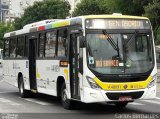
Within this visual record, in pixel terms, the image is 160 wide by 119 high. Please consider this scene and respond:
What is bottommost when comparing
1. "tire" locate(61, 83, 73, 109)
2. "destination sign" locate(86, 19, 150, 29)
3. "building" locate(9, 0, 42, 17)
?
"tire" locate(61, 83, 73, 109)

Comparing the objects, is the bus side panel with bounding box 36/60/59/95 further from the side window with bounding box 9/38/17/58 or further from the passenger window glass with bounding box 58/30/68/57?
the side window with bounding box 9/38/17/58

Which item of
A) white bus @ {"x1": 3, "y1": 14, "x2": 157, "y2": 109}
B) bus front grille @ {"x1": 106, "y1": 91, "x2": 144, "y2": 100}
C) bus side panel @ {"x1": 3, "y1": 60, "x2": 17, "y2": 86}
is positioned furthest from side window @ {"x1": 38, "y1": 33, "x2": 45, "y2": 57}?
bus front grille @ {"x1": 106, "y1": 91, "x2": 144, "y2": 100}

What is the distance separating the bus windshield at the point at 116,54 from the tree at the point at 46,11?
69607mm

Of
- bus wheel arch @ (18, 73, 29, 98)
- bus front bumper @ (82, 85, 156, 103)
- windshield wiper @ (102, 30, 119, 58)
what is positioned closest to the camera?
bus front bumper @ (82, 85, 156, 103)

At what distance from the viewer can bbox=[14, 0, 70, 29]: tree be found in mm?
84375

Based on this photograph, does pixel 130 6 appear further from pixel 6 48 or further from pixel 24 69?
pixel 24 69

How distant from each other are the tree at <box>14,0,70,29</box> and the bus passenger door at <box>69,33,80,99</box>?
6881 centimetres

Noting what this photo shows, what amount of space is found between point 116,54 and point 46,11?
2832 inches

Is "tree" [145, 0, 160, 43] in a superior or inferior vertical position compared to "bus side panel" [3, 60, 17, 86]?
superior

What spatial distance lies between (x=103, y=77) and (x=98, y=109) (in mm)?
2159

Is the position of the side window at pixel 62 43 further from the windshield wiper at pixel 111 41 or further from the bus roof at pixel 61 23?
the windshield wiper at pixel 111 41

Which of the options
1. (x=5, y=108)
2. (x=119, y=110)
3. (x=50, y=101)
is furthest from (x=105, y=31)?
(x=50, y=101)

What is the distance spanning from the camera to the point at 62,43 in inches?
613

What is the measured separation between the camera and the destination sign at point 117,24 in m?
14.0
